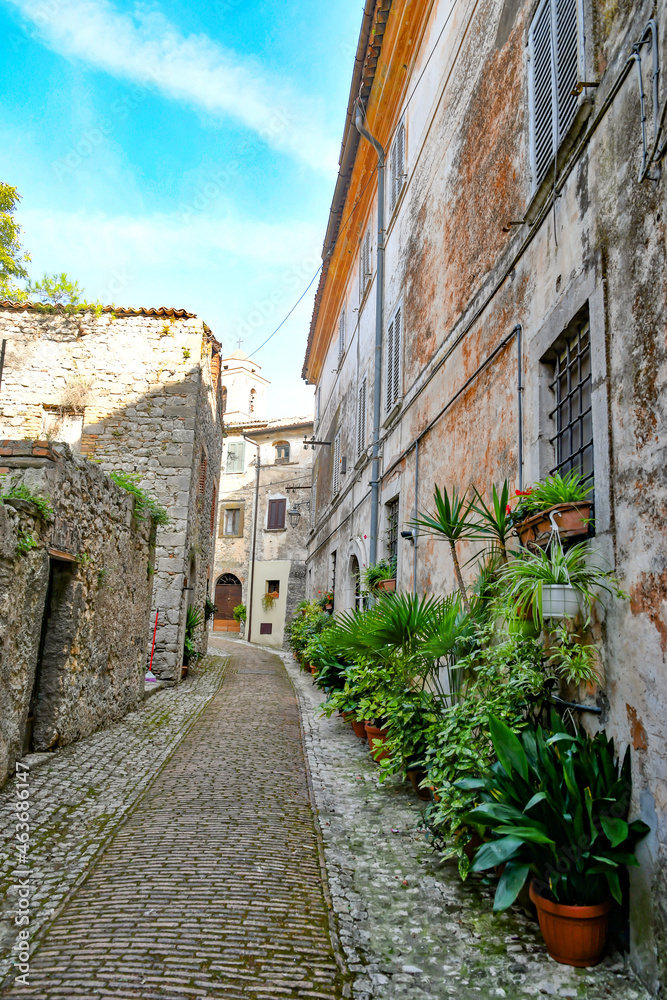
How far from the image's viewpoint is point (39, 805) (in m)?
4.38

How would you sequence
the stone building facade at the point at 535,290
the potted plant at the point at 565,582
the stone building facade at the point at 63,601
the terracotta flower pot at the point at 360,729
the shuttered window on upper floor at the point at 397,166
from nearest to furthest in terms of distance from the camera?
the stone building facade at the point at 535,290 → the potted plant at the point at 565,582 → the stone building facade at the point at 63,601 → the terracotta flower pot at the point at 360,729 → the shuttered window on upper floor at the point at 397,166

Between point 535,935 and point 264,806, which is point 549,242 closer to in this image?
point 535,935

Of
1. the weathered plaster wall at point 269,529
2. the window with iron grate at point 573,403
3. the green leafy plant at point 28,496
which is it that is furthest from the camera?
the weathered plaster wall at point 269,529

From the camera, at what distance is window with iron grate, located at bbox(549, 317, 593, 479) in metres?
3.70

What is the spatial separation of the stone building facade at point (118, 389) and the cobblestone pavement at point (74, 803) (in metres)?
5.27

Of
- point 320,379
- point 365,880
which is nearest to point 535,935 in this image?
point 365,880

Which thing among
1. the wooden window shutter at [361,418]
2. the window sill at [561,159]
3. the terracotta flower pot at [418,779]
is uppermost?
the wooden window shutter at [361,418]

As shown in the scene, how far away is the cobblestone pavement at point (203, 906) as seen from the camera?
2531 mm

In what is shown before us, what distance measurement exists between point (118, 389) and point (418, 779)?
9493 mm

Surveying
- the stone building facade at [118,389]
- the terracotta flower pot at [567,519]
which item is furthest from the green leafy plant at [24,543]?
the stone building facade at [118,389]

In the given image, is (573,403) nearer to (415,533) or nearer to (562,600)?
(562,600)

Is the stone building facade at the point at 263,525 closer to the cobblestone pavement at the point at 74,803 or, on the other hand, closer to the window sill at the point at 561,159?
the cobblestone pavement at the point at 74,803

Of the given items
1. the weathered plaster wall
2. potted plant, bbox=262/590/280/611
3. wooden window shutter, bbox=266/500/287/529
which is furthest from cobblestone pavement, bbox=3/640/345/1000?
wooden window shutter, bbox=266/500/287/529

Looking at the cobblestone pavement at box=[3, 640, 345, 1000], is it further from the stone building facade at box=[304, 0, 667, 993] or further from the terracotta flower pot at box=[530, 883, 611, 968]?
the stone building facade at box=[304, 0, 667, 993]
